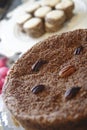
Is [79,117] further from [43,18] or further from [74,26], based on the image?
[43,18]

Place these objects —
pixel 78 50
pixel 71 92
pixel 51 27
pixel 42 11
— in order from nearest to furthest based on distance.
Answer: pixel 71 92 < pixel 78 50 < pixel 51 27 < pixel 42 11

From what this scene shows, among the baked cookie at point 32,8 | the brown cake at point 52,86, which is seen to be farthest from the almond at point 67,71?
the baked cookie at point 32,8

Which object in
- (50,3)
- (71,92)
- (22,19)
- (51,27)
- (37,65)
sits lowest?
(71,92)

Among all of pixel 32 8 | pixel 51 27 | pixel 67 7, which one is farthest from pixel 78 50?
pixel 32 8

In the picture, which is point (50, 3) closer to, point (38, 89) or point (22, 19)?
point (22, 19)

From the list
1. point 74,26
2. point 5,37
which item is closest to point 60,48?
point 74,26

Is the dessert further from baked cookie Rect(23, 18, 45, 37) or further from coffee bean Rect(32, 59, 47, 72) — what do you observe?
coffee bean Rect(32, 59, 47, 72)
